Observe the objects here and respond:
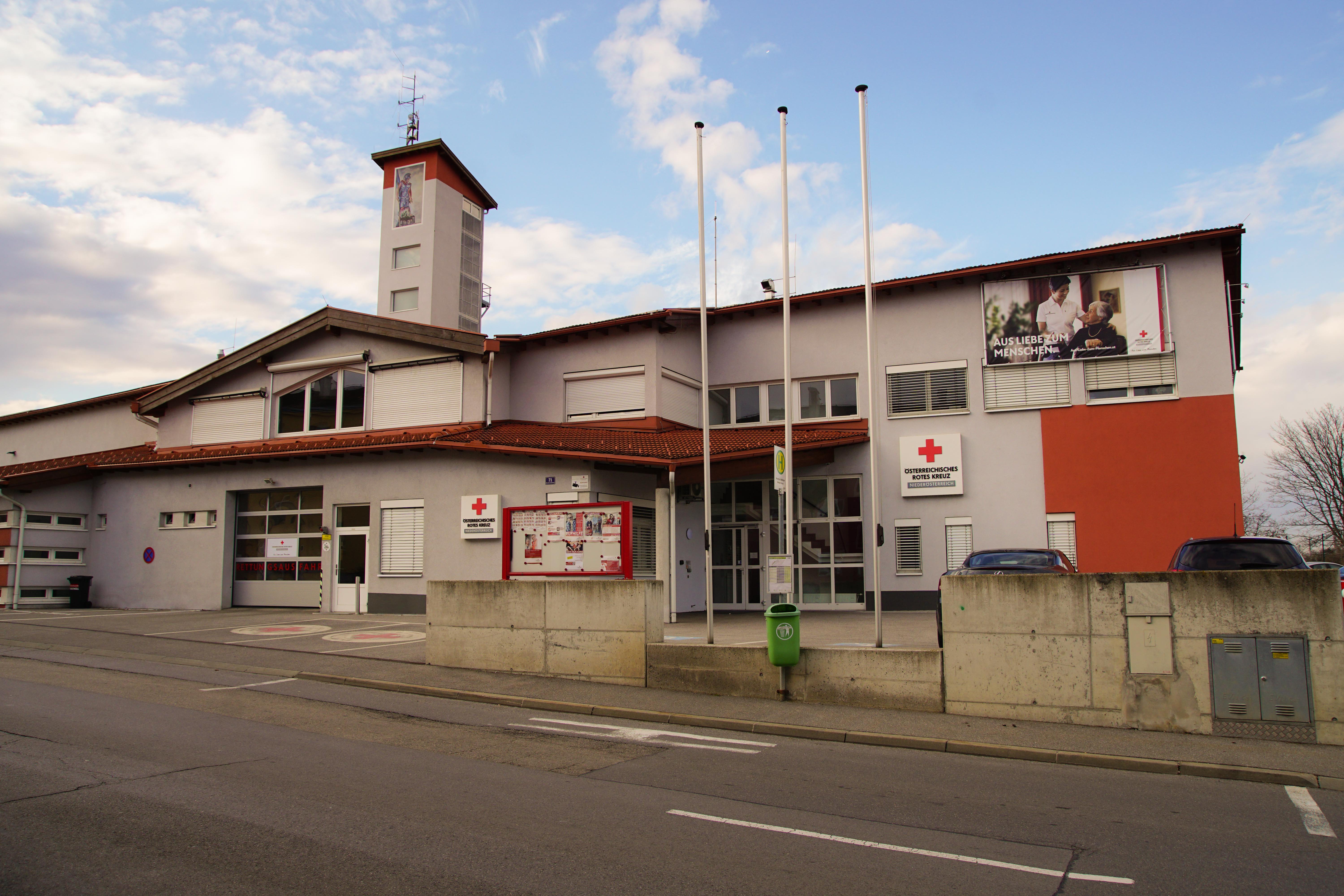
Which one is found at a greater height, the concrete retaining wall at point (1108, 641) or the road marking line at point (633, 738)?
Answer: the concrete retaining wall at point (1108, 641)

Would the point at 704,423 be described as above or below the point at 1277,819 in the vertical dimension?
above

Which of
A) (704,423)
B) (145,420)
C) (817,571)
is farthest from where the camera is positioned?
(145,420)

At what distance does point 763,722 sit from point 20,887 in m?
7.00

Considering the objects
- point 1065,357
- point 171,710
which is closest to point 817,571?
point 1065,357

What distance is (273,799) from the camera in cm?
630

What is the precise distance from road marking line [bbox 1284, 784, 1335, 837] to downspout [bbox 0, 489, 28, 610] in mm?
28713

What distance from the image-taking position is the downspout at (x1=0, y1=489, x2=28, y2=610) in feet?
79.0

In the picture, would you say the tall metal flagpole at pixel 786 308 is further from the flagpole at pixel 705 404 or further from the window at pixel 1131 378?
the window at pixel 1131 378

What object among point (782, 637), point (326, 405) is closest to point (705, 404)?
point (782, 637)

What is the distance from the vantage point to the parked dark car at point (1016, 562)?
12648 mm

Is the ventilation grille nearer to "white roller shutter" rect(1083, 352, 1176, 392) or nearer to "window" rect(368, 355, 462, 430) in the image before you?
"white roller shutter" rect(1083, 352, 1176, 392)

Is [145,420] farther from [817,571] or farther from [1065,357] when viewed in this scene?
[1065,357]

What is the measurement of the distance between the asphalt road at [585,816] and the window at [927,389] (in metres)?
13.5

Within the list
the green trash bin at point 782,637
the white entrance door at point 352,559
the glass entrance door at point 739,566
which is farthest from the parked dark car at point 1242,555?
the white entrance door at point 352,559
